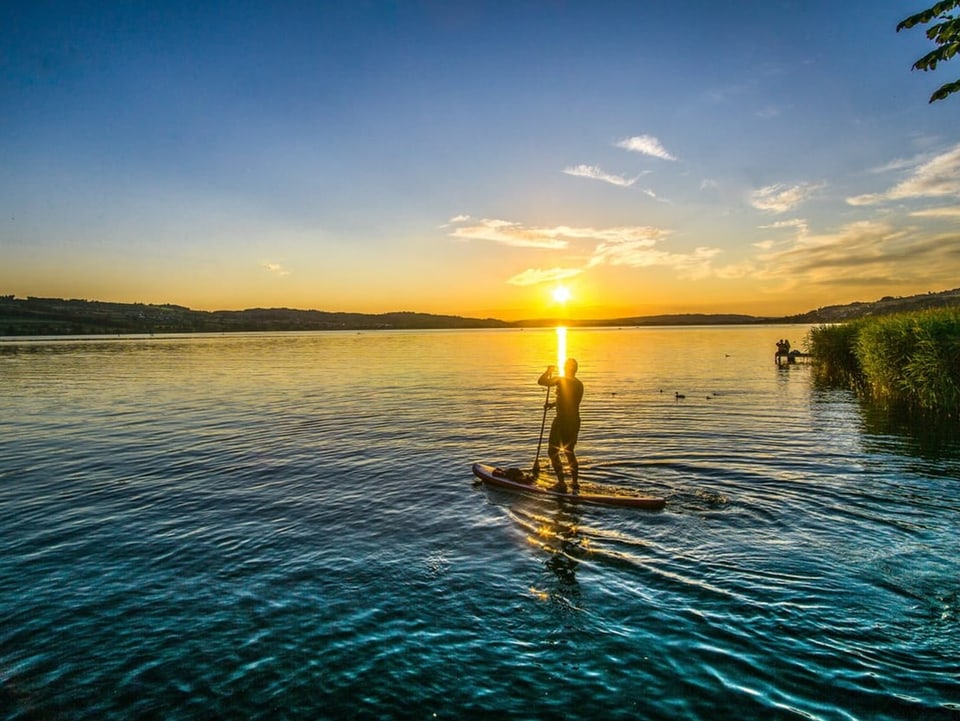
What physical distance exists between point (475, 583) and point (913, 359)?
2754cm

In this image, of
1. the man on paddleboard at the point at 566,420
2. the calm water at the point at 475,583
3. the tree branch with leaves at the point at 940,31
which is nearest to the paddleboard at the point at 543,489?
the calm water at the point at 475,583

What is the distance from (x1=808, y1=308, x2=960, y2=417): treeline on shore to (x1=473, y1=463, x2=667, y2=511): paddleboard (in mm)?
19229

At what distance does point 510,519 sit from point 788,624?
661 centimetres

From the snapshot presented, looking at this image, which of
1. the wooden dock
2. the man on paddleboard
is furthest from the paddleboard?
the wooden dock

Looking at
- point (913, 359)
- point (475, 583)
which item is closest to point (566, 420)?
point (475, 583)

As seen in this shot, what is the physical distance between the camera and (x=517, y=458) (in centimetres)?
2150

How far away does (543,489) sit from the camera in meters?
15.9

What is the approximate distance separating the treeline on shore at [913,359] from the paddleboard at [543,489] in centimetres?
1923

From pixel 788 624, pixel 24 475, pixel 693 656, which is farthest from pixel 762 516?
pixel 24 475

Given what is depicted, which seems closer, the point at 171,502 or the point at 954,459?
the point at 171,502

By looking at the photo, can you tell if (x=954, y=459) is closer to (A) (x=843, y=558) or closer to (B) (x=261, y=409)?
(A) (x=843, y=558)

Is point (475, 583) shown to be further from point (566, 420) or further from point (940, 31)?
point (940, 31)

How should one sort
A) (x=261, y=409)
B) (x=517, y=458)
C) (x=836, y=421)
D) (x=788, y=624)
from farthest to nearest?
(x=261, y=409), (x=836, y=421), (x=517, y=458), (x=788, y=624)

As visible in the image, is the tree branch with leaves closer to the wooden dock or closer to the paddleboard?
the paddleboard
